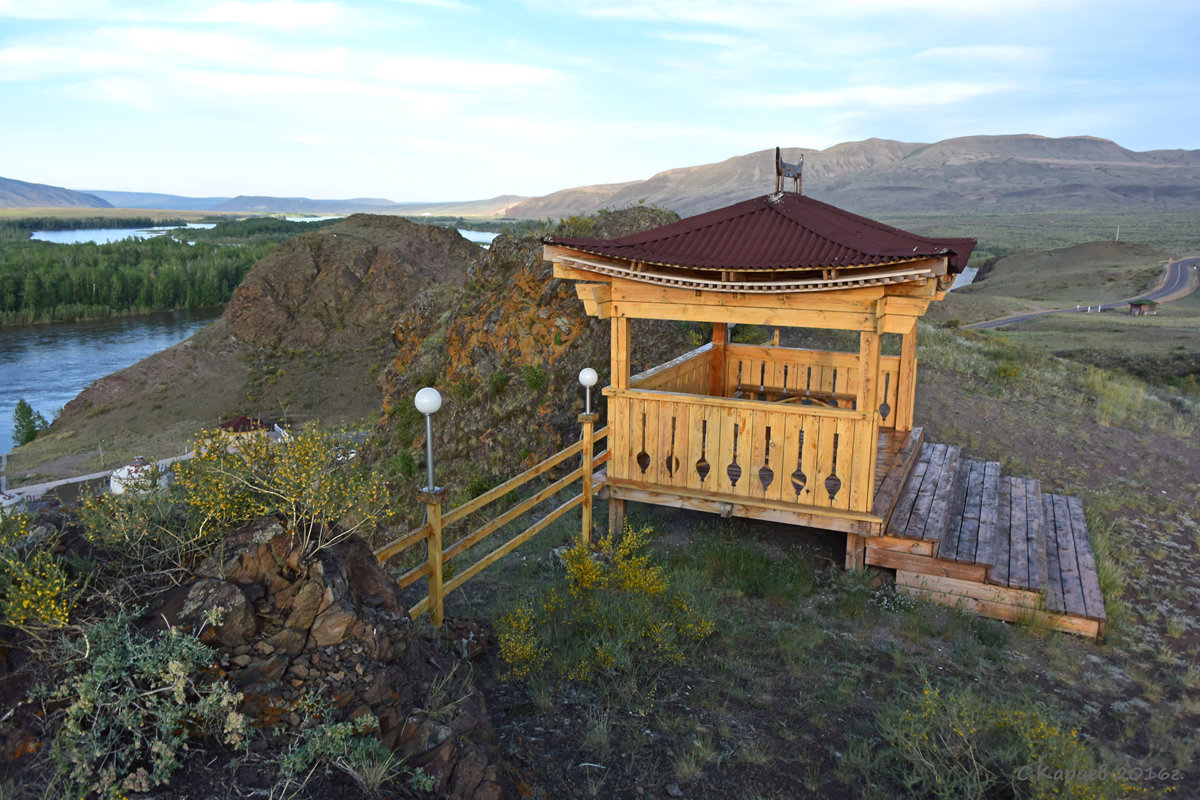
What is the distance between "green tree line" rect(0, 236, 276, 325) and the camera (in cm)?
8125

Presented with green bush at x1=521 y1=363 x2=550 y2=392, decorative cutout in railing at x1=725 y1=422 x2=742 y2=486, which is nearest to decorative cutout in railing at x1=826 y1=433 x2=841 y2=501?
decorative cutout in railing at x1=725 y1=422 x2=742 y2=486

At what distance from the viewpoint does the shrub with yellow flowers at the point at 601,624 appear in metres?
4.89

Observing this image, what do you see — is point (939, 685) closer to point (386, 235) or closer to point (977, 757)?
point (977, 757)

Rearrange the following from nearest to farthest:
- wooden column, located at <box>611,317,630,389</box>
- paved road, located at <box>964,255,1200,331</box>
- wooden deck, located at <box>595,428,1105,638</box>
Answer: wooden deck, located at <box>595,428,1105,638</box>
wooden column, located at <box>611,317,630,389</box>
paved road, located at <box>964,255,1200,331</box>

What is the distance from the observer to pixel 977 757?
392cm

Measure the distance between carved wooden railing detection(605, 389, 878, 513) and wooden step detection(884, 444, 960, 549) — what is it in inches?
20.3

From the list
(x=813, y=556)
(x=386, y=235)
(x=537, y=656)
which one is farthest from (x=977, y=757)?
(x=386, y=235)

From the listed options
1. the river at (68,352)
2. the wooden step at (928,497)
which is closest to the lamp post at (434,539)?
the wooden step at (928,497)

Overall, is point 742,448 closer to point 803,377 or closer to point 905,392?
point 803,377

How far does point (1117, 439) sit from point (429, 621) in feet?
39.1

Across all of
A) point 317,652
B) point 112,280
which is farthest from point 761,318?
point 112,280

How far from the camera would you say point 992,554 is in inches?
253

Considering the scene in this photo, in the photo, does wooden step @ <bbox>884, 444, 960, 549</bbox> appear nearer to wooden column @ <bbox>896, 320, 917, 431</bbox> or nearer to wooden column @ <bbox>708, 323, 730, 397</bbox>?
wooden column @ <bbox>896, 320, 917, 431</bbox>

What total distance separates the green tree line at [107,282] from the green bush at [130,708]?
96.4 m
